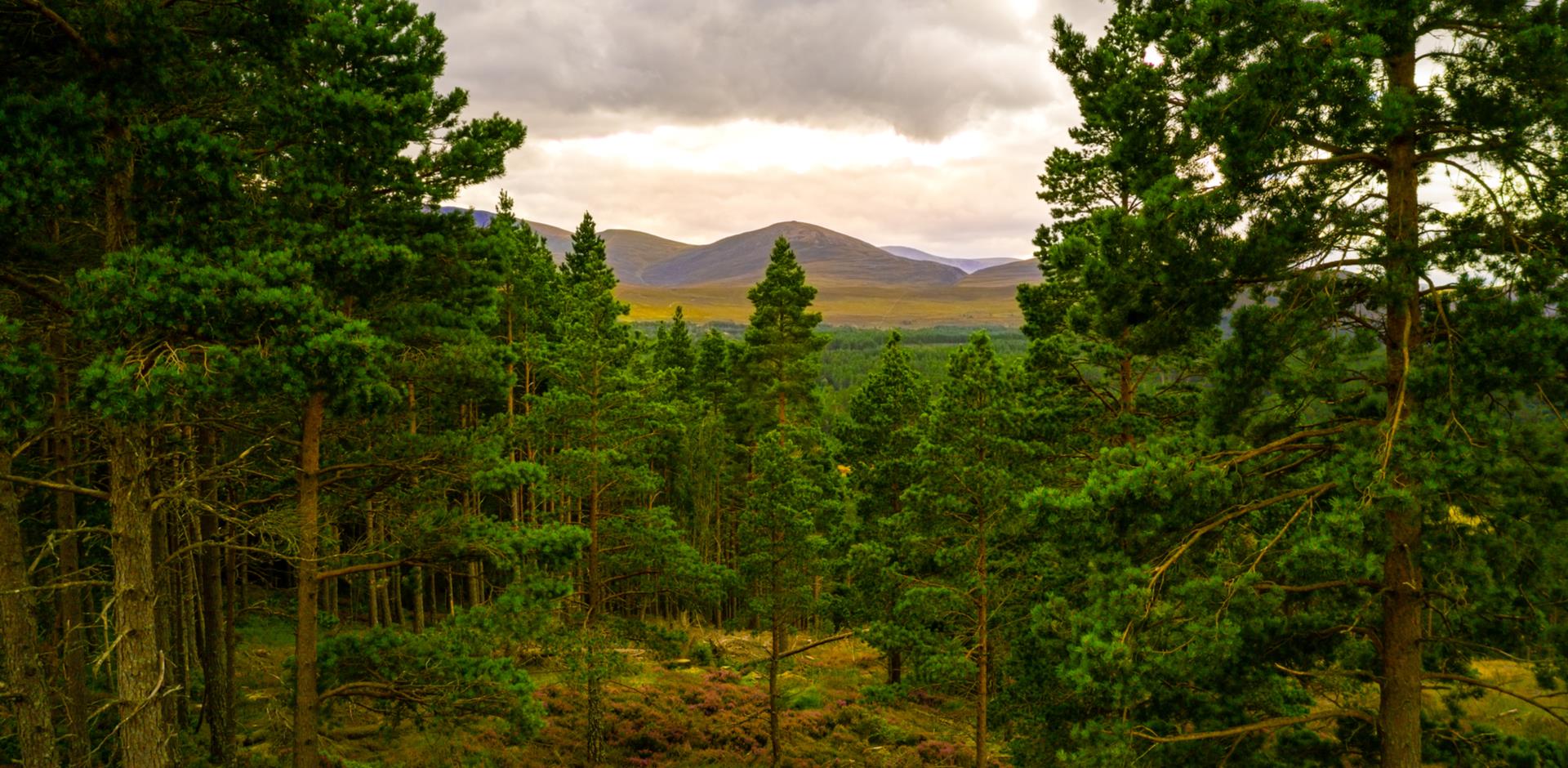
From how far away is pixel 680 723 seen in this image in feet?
68.6

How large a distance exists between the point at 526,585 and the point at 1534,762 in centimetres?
1062

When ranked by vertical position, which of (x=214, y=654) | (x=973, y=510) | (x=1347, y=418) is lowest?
(x=214, y=654)

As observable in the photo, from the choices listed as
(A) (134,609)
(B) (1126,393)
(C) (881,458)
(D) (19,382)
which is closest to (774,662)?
(C) (881,458)

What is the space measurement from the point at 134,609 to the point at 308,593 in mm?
2036

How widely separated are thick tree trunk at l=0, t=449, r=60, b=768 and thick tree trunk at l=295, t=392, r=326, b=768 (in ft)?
7.16

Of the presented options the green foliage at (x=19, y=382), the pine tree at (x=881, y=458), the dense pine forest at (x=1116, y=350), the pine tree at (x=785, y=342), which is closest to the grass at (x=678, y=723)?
the pine tree at (x=881, y=458)

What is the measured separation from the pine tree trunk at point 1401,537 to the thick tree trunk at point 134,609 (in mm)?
11220

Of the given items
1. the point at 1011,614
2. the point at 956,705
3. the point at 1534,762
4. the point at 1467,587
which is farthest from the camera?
the point at 956,705

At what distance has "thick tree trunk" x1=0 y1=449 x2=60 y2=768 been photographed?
24.8 feet

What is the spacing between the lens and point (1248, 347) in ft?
23.9

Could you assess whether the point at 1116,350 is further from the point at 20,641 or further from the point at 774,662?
the point at 20,641

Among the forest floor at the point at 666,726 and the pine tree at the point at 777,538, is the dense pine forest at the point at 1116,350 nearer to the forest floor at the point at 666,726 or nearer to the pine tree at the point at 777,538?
the forest floor at the point at 666,726

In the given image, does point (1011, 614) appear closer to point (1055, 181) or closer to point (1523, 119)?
point (1055, 181)

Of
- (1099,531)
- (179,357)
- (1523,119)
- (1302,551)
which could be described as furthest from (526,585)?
(1523,119)
